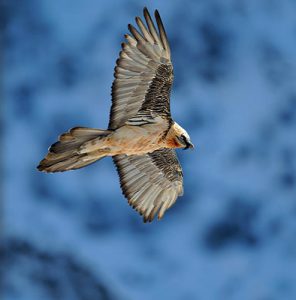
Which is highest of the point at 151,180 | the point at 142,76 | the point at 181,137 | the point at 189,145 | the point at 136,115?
the point at 142,76

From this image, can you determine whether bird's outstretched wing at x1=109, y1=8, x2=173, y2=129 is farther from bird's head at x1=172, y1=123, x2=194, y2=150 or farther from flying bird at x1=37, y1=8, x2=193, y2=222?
bird's head at x1=172, y1=123, x2=194, y2=150

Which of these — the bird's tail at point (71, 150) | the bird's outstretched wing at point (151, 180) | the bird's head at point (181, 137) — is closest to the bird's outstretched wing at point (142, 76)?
the bird's head at point (181, 137)

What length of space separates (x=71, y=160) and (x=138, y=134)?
135 centimetres

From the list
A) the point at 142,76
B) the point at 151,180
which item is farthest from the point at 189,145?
the point at 151,180

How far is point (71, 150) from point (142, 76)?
1.90m

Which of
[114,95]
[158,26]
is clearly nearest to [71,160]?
[114,95]

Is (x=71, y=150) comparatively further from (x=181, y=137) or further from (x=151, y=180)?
(x=151, y=180)

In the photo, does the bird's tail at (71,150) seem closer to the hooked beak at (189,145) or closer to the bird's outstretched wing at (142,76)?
the bird's outstretched wing at (142,76)

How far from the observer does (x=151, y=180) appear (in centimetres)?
1742

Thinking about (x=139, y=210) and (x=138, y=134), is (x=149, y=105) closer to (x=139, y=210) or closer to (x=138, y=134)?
(x=138, y=134)

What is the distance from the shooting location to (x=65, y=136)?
50.6ft

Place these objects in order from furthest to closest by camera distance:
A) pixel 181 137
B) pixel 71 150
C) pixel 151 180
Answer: pixel 151 180 < pixel 181 137 < pixel 71 150

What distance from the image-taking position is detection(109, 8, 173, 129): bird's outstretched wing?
50.3 ft

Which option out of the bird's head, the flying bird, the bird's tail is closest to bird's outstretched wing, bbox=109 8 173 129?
the flying bird
